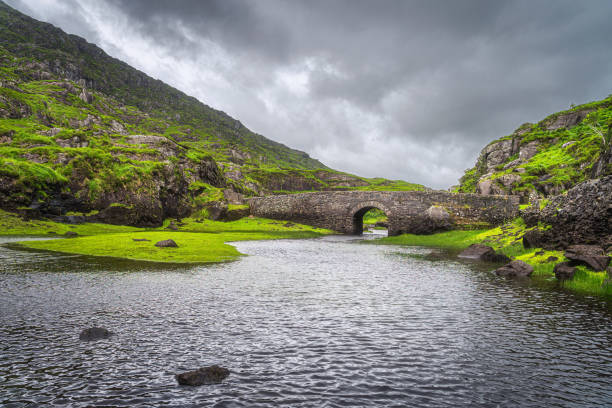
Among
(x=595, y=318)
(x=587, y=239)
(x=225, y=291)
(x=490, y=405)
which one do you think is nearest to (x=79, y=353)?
(x=225, y=291)

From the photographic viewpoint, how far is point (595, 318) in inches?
410

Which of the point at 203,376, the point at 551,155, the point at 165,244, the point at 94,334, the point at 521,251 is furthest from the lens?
the point at 551,155

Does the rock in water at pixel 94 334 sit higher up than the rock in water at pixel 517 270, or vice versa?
the rock in water at pixel 517 270

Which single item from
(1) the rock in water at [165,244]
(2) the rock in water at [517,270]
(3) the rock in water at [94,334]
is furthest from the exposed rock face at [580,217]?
(1) the rock in water at [165,244]

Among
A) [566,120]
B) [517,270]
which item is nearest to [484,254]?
[517,270]

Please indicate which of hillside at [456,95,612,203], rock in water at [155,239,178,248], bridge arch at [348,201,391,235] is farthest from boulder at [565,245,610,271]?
bridge arch at [348,201,391,235]

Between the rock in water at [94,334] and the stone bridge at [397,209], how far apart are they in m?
45.3

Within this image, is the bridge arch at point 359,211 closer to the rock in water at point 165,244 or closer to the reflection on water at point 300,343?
the rock in water at point 165,244

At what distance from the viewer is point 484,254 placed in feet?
83.7

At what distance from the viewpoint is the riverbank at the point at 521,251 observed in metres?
14.5

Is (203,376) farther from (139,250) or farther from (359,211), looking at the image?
(359,211)

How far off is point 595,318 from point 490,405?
7.84 meters

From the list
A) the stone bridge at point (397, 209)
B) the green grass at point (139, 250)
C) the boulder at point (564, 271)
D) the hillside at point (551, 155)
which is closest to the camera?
the boulder at point (564, 271)

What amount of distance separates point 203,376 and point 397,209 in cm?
4777
